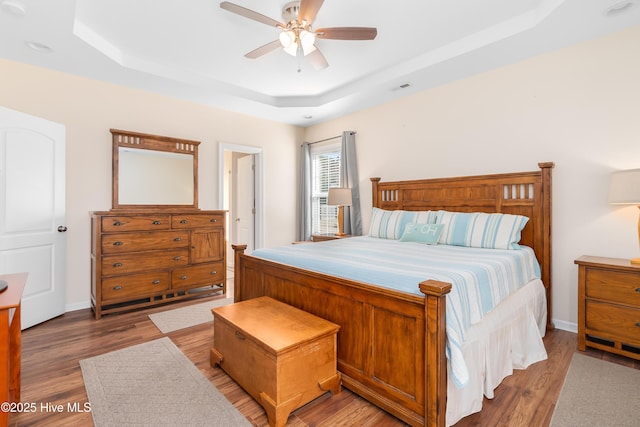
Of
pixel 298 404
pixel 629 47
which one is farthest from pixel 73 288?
pixel 629 47

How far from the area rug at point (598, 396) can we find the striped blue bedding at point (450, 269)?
2.09 ft

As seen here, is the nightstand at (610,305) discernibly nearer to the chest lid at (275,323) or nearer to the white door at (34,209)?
the chest lid at (275,323)

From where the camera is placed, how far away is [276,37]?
291 cm

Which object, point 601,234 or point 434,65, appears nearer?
point 601,234

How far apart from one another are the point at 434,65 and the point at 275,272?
2.66 m

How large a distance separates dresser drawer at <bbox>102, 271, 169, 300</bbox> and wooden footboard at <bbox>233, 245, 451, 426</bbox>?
218cm

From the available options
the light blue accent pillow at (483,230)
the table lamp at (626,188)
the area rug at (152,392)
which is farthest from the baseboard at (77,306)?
the table lamp at (626,188)

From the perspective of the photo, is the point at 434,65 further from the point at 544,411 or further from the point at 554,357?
the point at 544,411

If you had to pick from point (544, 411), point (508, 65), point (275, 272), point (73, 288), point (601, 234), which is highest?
point (508, 65)

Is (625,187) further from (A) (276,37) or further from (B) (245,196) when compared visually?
(B) (245,196)

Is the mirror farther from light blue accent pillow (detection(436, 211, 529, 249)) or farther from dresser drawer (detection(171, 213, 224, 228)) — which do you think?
light blue accent pillow (detection(436, 211, 529, 249))

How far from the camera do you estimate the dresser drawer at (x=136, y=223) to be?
3.25m

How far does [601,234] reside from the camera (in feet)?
8.70

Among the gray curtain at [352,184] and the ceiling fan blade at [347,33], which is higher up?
the ceiling fan blade at [347,33]
